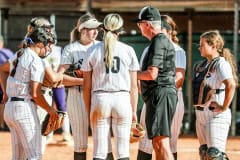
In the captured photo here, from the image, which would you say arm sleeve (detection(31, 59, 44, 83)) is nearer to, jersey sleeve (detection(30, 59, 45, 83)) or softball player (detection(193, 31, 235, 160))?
jersey sleeve (detection(30, 59, 45, 83))

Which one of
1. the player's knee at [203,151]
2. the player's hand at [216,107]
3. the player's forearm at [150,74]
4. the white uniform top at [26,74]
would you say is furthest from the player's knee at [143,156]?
the white uniform top at [26,74]

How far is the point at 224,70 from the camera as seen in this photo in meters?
8.41

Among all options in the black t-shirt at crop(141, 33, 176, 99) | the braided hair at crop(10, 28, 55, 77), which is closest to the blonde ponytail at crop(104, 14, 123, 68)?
the black t-shirt at crop(141, 33, 176, 99)

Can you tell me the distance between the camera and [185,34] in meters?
17.0

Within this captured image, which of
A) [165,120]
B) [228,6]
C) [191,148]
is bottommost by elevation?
[191,148]

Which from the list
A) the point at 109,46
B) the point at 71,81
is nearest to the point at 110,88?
the point at 109,46

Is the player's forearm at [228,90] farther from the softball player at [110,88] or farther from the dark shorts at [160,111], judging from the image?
the softball player at [110,88]

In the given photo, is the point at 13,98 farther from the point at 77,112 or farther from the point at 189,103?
the point at 189,103

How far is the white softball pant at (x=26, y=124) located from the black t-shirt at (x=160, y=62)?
4.05ft

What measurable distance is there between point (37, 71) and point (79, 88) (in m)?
1.35

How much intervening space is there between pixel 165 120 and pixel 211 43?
1024 mm

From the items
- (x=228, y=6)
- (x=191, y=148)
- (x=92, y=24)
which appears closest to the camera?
(x=92, y=24)

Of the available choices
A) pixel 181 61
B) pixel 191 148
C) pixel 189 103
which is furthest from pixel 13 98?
pixel 189 103

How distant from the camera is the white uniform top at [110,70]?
7.77m
